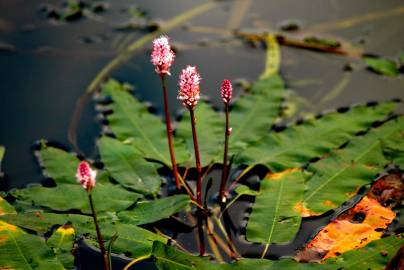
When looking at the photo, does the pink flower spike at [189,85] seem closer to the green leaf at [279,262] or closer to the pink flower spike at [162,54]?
the pink flower spike at [162,54]

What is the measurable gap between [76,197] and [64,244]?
0.53 ft

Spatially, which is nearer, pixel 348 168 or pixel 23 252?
pixel 23 252

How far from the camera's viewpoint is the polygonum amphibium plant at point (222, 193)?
1.31 m

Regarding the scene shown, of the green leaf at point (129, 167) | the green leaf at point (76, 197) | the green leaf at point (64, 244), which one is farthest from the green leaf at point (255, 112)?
the green leaf at point (64, 244)

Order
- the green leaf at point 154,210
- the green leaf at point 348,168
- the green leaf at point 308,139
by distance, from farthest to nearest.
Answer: the green leaf at point 308,139 < the green leaf at point 348,168 < the green leaf at point 154,210

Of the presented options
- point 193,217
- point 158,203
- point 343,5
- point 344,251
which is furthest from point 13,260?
point 343,5

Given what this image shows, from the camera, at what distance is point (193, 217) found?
59.7 inches

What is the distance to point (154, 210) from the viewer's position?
140cm

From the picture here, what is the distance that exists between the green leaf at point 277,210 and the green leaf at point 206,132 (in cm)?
19

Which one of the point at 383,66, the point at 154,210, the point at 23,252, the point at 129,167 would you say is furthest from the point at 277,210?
the point at 383,66

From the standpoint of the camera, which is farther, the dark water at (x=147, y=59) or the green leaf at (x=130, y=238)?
the dark water at (x=147, y=59)

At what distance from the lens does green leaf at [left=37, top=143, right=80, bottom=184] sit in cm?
155

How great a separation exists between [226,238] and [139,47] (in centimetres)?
109

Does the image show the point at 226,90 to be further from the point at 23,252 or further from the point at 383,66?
the point at 383,66
